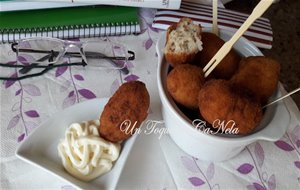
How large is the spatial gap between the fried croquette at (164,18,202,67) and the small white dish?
0.29 ft

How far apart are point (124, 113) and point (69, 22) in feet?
0.66

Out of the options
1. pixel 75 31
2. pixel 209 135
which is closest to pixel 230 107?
pixel 209 135

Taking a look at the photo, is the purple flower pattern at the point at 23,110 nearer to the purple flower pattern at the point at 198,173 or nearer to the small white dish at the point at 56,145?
the small white dish at the point at 56,145

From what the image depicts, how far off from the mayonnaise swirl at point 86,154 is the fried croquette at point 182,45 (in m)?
0.10

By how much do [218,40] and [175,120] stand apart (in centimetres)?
10

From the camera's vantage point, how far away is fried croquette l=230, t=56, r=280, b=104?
0.35 meters

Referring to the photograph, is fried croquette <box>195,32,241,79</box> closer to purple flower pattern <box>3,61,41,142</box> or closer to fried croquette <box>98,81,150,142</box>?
fried croquette <box>98,81,150,142</box>

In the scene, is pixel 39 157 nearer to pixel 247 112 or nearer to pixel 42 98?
pixel 42 98

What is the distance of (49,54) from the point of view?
1.50 ft

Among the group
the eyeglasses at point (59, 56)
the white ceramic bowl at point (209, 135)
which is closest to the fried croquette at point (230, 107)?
the white ceramic bowl at point (209, 135)

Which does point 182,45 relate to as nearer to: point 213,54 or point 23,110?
point 213,54

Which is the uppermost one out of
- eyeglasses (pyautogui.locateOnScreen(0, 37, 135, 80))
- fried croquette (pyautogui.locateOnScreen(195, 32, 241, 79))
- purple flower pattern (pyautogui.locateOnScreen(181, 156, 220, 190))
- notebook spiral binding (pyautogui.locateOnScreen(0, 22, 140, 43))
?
fried croquette (pyautogui.locateOnScreen(195, 32, 241, 79))

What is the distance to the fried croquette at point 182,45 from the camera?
1.18ft

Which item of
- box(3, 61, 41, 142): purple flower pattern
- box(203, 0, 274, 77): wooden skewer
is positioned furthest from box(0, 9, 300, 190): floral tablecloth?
box(203, 0, 274, 77): wooden skewer
